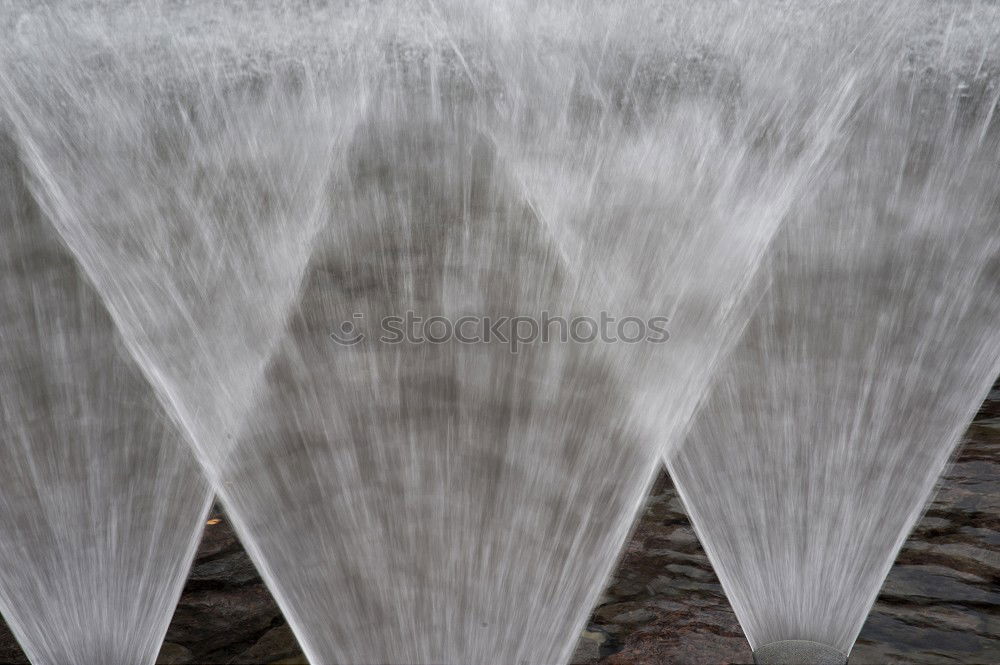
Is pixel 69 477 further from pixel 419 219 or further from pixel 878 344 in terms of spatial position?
pixel 878 344

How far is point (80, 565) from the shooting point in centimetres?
314

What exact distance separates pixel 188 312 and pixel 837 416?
2.42 meters

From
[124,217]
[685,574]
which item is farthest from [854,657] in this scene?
[124,217]

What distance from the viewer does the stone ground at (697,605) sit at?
373 cm

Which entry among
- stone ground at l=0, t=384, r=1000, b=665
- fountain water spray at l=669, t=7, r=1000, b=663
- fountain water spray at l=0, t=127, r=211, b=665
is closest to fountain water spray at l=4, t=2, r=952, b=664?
fountain water spray at l=0, t=127, r=211, b=665

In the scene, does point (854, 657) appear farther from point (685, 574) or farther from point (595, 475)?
point (595, 475)

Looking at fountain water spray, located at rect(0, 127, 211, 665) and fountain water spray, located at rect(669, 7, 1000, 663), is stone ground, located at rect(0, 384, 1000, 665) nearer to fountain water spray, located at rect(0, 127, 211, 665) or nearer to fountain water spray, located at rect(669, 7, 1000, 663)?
fountain water spray, located at rect(669, 7, 1000, 663)

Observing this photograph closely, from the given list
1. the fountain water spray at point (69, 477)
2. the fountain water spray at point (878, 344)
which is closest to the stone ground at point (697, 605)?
the fountain water spray at point (878, 344)

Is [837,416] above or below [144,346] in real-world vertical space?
below

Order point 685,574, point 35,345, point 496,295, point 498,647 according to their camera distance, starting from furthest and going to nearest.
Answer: point 685,574
point 35,345
point 496,295
point 498,647

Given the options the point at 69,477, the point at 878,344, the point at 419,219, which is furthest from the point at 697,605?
the point at 69,477

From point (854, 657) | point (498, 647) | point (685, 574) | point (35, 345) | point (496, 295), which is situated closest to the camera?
point (498, 647)

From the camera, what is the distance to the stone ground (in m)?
3.73

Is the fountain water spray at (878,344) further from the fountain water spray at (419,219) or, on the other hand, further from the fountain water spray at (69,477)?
the fountain water spray at (69,477)
